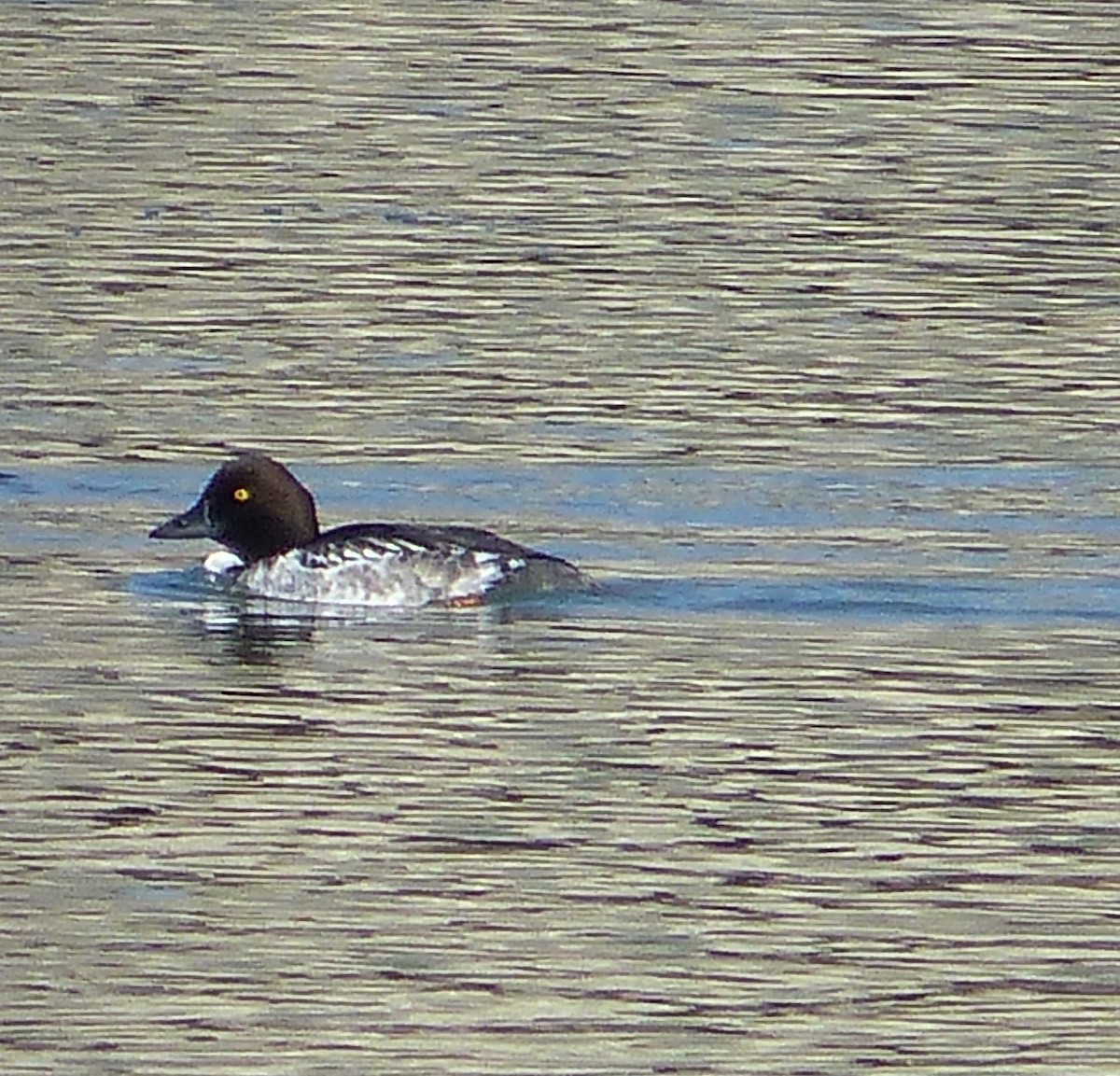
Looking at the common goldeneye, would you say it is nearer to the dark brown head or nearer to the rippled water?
the dark brown head

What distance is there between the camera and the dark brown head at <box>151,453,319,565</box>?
690 inches

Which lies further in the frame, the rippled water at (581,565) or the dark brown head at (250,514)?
the dark brown head at (250,514)

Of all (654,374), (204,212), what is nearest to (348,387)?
(654,374)

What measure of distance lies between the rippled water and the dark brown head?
0.22 meters

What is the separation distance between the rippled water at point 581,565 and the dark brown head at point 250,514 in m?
0.22

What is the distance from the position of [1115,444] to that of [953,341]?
3.06 meters

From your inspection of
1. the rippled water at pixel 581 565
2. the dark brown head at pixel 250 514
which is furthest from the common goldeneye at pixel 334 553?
the rippled water at pixel 581 565

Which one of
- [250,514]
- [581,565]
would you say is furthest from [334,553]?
[581,565]

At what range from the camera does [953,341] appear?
22.4 metres

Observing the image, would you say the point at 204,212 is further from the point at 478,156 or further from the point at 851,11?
the point at 851,11

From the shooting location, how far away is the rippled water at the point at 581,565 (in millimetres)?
11656

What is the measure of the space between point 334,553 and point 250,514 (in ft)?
2.25

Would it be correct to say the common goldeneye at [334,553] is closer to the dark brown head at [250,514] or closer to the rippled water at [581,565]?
the dark brown head at [250,514]

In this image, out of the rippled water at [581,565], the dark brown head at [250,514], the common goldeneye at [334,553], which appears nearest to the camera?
the rippled water at [581,565]
